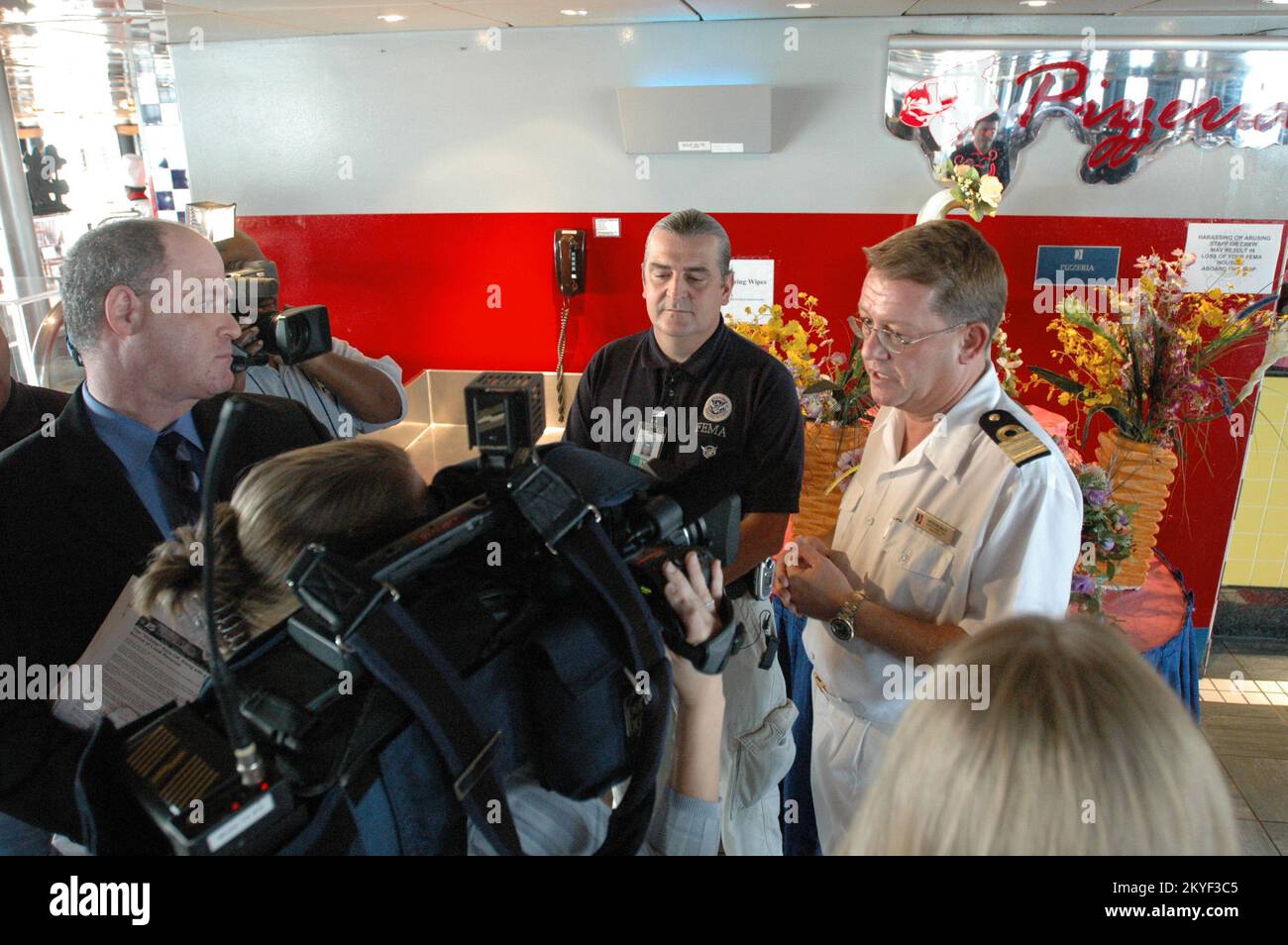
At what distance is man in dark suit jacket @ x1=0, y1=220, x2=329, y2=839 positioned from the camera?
1254 millimetres

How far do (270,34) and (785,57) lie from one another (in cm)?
244

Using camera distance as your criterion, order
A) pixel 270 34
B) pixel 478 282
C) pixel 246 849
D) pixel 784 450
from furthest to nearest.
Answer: pixel 478 282
pixel 270 34
pixel 784 450
pixel 246 849

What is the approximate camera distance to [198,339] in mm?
1555

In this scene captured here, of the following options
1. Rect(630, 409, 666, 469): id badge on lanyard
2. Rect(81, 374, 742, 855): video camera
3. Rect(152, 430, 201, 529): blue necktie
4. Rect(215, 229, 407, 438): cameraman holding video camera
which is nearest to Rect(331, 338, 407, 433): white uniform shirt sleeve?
Rect(215, 229, 407, 438): cameraman holding video camera

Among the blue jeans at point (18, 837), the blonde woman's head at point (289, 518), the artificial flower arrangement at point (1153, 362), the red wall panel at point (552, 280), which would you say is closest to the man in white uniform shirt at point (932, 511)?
the blonde woman's head at point (289, 518)

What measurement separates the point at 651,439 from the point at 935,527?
2.72 feet

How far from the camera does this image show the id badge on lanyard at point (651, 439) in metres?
2.21

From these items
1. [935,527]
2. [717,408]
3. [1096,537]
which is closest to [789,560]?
[935,527]

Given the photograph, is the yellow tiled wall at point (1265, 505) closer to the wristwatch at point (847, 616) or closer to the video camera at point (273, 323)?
the wristwatch at point (847, 616)

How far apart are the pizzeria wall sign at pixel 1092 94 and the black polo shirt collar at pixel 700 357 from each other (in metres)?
2.08

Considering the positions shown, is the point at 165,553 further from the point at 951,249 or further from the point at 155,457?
the point at 951,249

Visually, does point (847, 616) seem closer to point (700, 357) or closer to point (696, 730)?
point (696, 730)

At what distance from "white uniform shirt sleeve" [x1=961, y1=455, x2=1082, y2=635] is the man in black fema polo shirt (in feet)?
1.90
